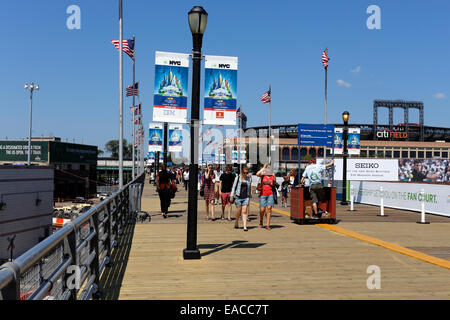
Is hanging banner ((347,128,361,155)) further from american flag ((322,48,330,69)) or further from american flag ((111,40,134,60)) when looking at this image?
american flag ((111,40,134,60))

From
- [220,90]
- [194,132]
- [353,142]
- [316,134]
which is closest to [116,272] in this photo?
[194,132]

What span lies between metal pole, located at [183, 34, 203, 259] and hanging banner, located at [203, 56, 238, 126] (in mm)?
666

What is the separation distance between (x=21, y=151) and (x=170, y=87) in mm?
86659

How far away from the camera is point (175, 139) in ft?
123

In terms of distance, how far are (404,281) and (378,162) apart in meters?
30.3

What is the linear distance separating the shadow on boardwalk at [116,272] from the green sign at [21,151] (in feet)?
259

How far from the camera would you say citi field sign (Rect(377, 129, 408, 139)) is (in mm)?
153500

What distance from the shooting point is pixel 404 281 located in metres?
6.94

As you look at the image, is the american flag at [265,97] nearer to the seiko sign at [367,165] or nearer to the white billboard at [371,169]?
the white billboard at [371,169]

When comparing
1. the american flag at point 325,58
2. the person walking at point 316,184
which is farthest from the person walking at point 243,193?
the american flag at point 325,58

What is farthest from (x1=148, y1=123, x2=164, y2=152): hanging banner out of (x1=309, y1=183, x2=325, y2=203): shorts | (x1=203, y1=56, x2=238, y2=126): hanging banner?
(x1=203, y1=56, x2=238, y2=126): hanging banner

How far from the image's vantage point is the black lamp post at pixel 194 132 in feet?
28.3

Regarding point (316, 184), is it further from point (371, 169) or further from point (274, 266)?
point (371, 169)
